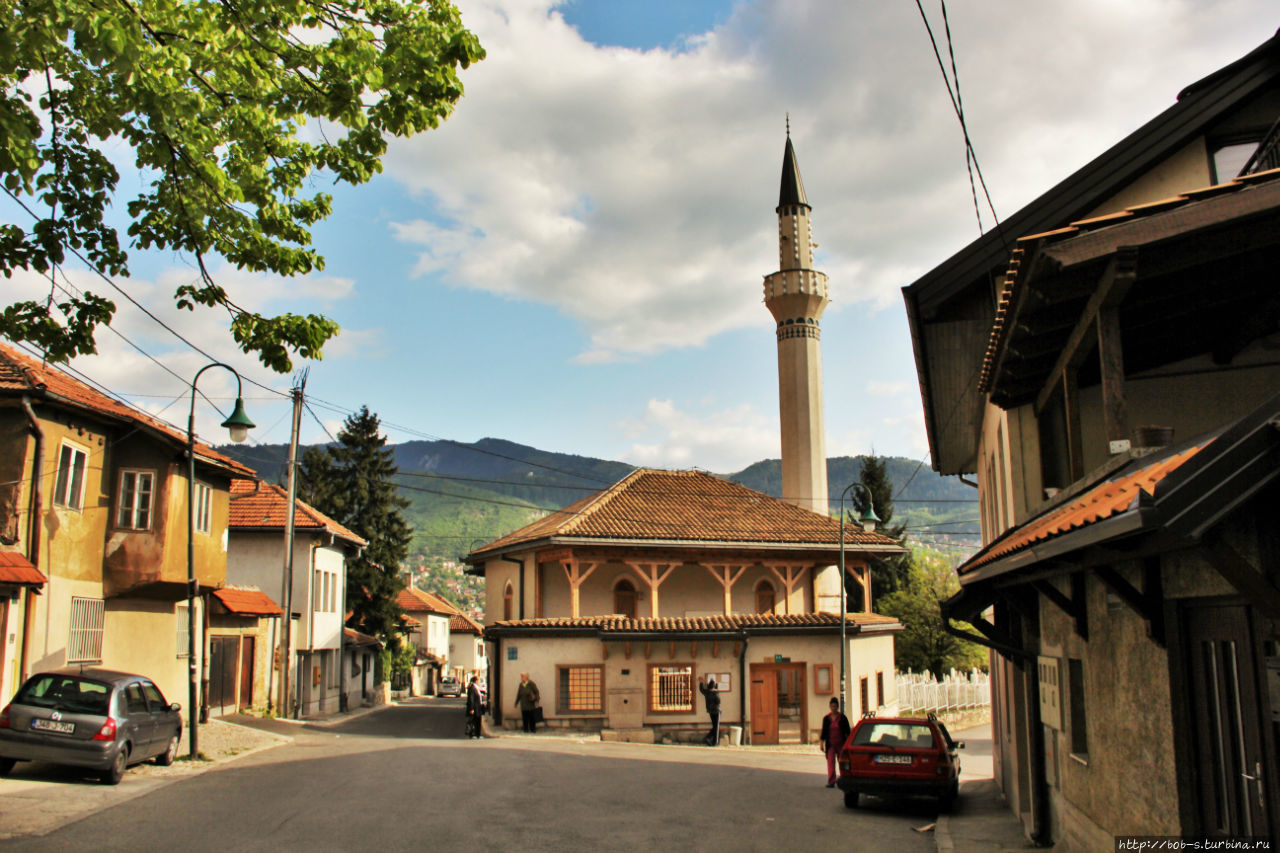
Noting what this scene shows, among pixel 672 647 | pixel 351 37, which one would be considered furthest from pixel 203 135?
pixel 672 647

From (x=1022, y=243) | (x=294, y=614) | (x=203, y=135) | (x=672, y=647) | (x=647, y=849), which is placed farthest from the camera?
(x=294, y=614)

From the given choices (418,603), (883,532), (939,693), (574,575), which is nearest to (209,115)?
(574,575)

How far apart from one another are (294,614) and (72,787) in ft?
67.8

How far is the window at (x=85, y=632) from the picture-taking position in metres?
18.2

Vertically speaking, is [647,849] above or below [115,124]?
below

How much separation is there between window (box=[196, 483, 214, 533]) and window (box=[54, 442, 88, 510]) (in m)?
3.55

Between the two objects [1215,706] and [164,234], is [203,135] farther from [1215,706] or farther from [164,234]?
[1215,706]

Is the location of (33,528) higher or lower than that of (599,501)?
lower

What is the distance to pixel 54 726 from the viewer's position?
13.4 m

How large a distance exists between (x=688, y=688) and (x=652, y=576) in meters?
4.61

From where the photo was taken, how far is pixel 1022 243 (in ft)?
23.5

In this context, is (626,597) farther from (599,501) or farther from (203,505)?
(203,505)

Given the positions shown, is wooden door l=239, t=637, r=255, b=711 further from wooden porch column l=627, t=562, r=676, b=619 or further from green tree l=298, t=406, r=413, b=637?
green tree l=298, t=406, r=413, b=637

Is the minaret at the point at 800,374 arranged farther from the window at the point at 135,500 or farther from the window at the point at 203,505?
the window at the point at 135,500
